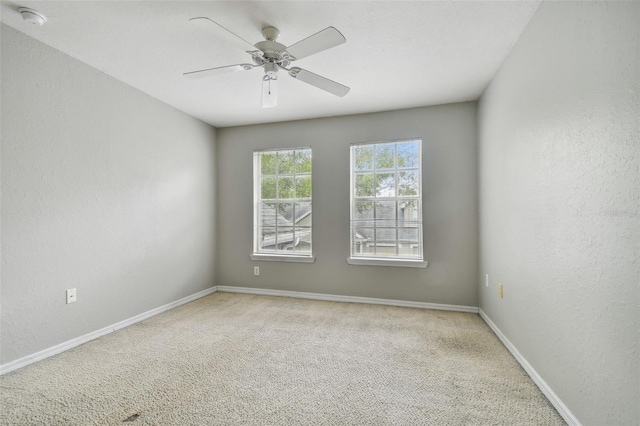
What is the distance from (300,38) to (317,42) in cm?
50

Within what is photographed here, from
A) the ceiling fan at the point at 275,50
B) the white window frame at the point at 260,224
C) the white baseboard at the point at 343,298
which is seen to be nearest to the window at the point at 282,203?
the white window frame at the point at 260,224

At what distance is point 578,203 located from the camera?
146 cm

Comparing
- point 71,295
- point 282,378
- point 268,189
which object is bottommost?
point 282,378

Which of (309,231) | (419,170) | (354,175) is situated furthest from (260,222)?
(419,170)

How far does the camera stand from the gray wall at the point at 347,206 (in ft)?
11.2

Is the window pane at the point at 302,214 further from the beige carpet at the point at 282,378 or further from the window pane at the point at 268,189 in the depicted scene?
the beige carpet at the point at 282,378

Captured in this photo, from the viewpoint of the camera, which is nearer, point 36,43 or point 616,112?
point 616,112

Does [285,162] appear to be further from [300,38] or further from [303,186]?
[300,38]

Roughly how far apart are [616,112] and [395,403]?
5.77 feet

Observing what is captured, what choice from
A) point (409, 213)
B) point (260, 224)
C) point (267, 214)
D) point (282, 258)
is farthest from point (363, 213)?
point (260, 224)

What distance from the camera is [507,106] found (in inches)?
94.6

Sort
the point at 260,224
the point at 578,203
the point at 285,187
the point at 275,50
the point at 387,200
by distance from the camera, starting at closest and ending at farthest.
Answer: the point at 578,203, the point at 275,50, the point at 387,200, the point at 285,187, the point at 260,224

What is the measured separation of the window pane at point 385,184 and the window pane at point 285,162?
1213mm

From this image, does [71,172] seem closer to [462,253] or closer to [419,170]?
[419,170]
